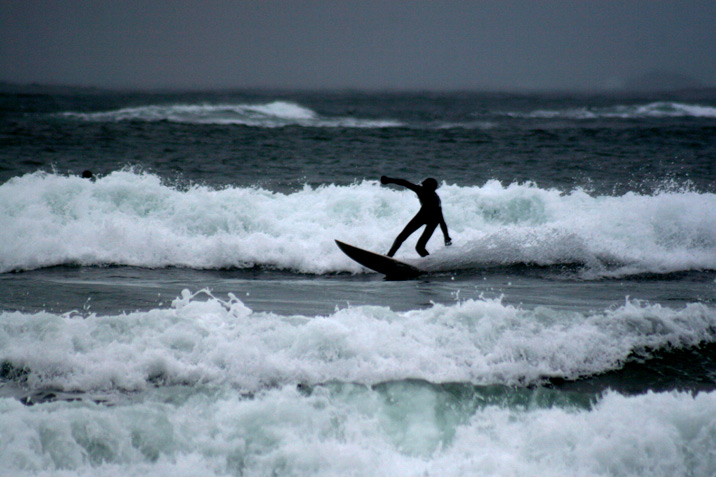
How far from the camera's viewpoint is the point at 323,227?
1333cm

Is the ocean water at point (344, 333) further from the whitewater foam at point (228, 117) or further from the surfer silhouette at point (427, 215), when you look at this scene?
the whitewater foam at point (228, 117)

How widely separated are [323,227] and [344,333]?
7.71 m

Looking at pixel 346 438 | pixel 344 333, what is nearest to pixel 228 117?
pixel 344 333

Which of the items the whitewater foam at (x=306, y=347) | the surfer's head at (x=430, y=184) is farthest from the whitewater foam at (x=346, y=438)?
the surfer's head at (x=430, y=184)

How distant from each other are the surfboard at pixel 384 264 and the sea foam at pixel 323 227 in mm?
473

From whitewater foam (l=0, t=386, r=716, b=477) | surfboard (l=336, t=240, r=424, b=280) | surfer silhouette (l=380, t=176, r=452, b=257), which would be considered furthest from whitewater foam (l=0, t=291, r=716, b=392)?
surfer silhouette (l=380, t=176, r=452, b=257)

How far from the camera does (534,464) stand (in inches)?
180

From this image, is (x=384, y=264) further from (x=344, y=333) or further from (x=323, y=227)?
(x=344, y=333)

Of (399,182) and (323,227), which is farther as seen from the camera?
(323,227)

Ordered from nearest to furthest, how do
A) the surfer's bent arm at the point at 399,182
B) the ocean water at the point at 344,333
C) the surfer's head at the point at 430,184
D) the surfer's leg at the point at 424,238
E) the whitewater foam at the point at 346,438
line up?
the whitewater foam at the point at 346,438 → the ocean water at the point at 344,333 → the surfer's bent arm at the point at 399,182 → the surfer's head at the point at 430,184 → the surfer's leg at the point at 424,238

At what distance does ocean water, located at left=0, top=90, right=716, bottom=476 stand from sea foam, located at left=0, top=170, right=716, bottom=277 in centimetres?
5

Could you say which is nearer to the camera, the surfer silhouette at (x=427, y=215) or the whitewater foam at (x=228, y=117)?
the surfer silhouette at (x=427, y=215)

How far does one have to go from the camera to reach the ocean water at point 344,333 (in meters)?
4.64

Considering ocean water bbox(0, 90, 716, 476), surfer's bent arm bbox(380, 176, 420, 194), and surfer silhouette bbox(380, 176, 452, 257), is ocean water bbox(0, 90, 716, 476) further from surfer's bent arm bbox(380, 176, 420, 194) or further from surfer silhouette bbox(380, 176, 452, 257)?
surfer's bent arm bbox(380, 176, 420, 194)
